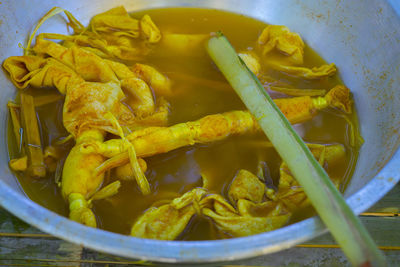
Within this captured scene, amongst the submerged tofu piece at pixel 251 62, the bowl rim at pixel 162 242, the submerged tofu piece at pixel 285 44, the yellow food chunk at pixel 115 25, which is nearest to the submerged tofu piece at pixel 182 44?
the yellow food chunk at pixel 115 25

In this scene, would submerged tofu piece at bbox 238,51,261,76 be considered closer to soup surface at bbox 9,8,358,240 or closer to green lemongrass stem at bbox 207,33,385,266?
soup surface at bbox 9,8,358,240

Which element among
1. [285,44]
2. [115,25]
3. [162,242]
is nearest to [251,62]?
[285,44]

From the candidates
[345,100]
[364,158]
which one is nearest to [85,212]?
[364,158]

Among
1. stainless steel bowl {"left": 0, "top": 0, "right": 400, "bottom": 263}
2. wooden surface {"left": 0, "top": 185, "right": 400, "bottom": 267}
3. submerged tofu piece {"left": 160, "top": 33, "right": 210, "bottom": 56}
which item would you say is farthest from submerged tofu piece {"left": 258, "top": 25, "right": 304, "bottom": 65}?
wooden surface {"left": 0, "top": 185, "right": 400, "bottom": 267}

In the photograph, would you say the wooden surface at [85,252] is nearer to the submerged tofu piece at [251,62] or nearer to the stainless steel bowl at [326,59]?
the stainless steel bowl at [326,59]

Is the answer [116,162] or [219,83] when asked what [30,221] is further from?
[219,83]

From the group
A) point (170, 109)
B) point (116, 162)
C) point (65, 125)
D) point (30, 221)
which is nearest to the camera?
point (30, 221)
